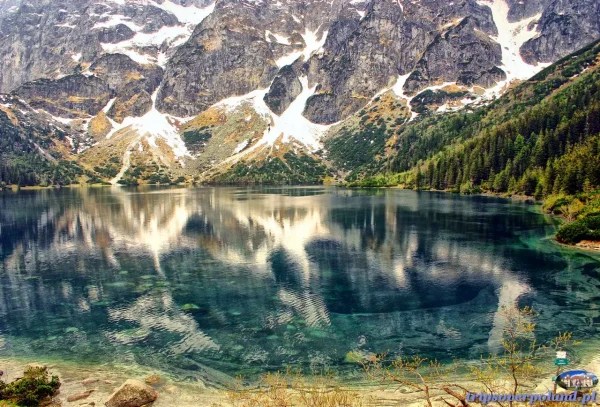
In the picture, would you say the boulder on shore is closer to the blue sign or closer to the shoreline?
the shoreline

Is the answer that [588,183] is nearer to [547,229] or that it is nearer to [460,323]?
[547,229]

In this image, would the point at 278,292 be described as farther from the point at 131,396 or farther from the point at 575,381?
the point at 575,381

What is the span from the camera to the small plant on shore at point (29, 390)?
83.9 ft

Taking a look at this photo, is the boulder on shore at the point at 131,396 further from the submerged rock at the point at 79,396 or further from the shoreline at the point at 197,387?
the submerged rock at the point at 79,396

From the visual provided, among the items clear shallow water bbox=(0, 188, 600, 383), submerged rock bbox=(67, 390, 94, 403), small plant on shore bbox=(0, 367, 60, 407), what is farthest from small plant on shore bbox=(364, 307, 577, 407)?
small plant on shore bbox=(0, 367, 60, 407)

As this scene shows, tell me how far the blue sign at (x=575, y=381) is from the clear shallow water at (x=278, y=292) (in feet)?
37.5

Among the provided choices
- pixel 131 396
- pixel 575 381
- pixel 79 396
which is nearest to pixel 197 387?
pixel 131 396

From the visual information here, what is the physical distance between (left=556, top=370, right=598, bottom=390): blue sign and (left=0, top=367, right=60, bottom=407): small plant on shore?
28.0 meters

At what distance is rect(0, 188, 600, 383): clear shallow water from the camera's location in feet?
112

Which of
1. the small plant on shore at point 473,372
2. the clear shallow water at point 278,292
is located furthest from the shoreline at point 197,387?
the clear shallow water at point 278,292

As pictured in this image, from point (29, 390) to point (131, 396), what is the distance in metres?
6.39

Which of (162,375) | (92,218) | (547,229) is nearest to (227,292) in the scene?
(162,375)

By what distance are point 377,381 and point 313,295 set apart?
19.5 metres

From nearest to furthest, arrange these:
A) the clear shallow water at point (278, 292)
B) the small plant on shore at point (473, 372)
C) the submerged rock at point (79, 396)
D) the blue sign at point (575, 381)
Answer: the blue sign at point (575, 381) < the small plant on shore at point (473, 372) < the submerged rock at point (79, 396) < the clear shallow water at point (278, 292)
